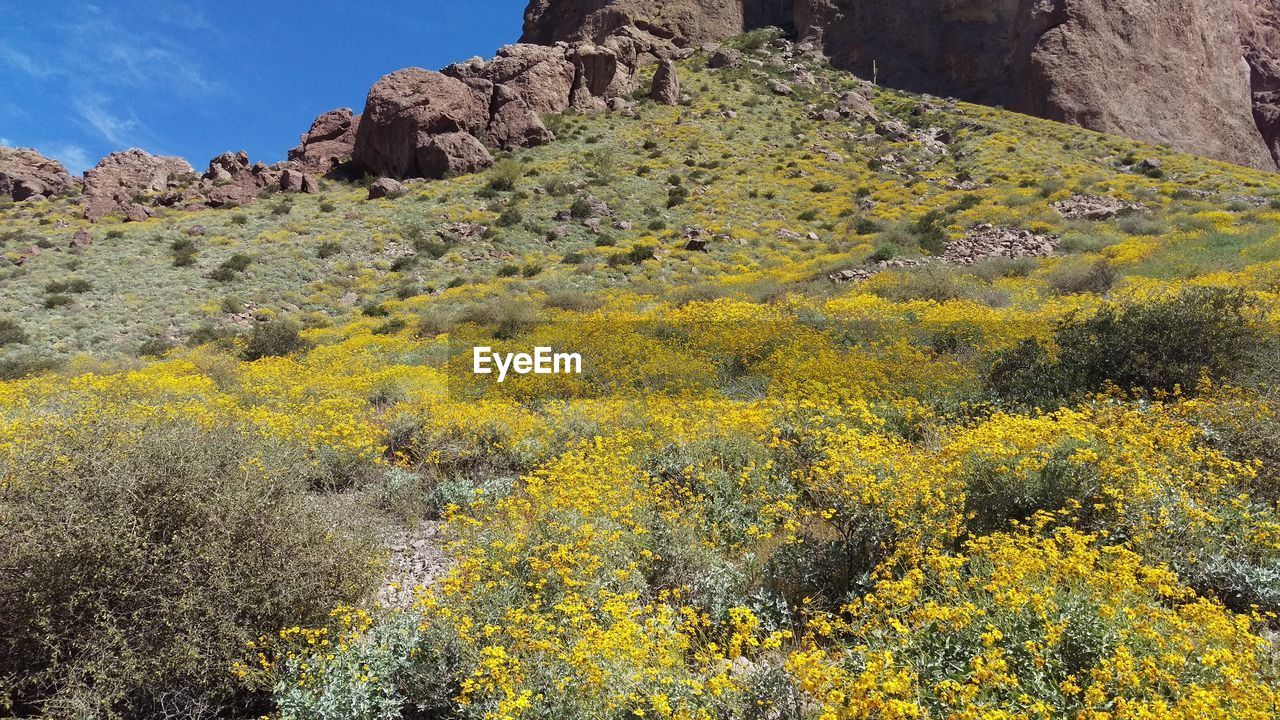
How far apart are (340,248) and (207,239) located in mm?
5625

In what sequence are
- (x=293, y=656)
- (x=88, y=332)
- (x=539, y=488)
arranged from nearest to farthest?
(x=293, y=656) → (x=539, y=488) → (x=88, y=332)

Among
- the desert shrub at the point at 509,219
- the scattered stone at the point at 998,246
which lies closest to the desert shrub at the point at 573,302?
the desert shrub at the point at 509,219

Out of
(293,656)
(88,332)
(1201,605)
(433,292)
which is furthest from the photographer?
(433,292)

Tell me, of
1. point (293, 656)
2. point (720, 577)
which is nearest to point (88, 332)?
point (293, 656)

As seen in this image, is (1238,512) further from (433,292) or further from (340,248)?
(340,248)

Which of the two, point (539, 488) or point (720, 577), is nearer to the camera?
point (720, 577)

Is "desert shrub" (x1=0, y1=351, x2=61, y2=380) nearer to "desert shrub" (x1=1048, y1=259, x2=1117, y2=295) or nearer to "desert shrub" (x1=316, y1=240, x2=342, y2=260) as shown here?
"desert shrub" (x1=316, y1=240, x2=342, y2=260)

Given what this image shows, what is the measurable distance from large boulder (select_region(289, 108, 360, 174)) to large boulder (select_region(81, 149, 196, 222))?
6.64 meters

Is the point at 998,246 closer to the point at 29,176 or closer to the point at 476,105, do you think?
the point at 476,105

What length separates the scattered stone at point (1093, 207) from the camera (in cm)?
2039

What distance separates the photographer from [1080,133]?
3388 centimetres

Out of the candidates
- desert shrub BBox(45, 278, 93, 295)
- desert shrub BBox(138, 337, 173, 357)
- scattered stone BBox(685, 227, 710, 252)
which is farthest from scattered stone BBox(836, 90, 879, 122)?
desert shrub BBox(45, 278, 93, 295)

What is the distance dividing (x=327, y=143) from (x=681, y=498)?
39607mm

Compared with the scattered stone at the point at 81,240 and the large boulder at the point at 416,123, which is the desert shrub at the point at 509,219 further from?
the scattered stone at the point at 81,240
